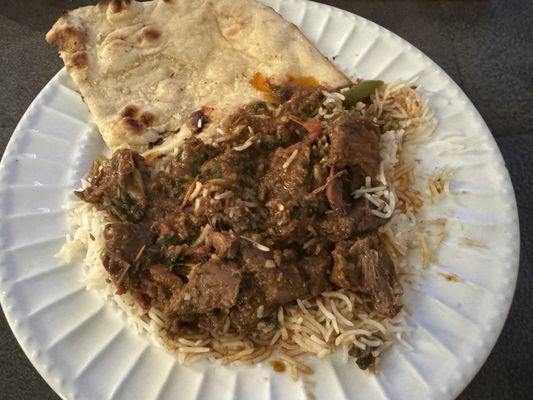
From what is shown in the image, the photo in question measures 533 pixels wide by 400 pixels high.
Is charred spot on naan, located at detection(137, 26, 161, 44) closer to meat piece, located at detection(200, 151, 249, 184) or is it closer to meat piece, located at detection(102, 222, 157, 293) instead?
meat piece, located at detection(200, 151, 249, 184)

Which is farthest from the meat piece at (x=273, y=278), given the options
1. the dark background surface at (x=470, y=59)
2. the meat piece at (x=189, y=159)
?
the dark background surface at (x=470, y=59)

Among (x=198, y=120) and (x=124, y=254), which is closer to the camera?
(x=124, y=254)

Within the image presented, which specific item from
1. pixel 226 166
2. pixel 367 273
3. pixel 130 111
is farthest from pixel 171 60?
pixel 367 273

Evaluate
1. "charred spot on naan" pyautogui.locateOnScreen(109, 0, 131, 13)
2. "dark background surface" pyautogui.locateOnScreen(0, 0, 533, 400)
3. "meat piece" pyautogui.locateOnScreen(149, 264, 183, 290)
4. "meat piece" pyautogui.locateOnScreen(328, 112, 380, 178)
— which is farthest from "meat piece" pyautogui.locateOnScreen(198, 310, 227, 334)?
"charred spot on naan" pyautogui.locateOnScreen(109, 0, 131, 13)

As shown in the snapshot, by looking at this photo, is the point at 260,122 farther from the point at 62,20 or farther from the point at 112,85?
the point at 62,20

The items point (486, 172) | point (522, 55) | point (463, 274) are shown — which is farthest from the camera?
point (522, 55)

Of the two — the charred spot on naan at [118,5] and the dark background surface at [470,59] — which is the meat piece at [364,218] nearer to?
the dark background surface at [470,59]

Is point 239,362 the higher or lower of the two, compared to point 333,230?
lower

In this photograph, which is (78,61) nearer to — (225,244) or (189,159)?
(189,159)

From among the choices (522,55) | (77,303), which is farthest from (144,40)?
(522,55)
